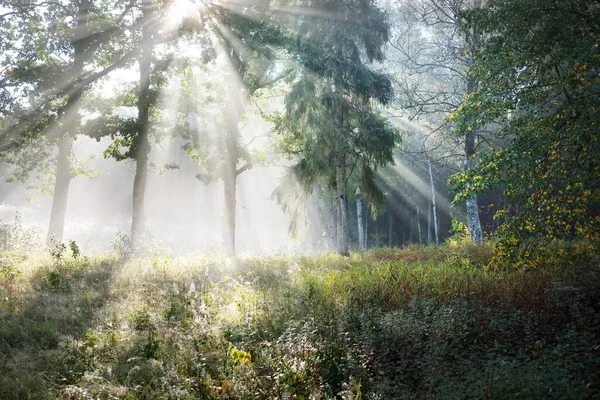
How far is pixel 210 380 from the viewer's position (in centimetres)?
481

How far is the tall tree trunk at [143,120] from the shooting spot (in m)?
14.6

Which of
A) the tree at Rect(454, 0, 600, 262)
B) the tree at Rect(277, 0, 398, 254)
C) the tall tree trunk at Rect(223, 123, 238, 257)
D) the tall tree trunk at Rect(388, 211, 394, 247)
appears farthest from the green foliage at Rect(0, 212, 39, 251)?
the tall tree trunk at Rect(388, 211, 394, 247)

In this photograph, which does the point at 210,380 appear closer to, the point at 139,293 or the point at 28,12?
the point at 139,293

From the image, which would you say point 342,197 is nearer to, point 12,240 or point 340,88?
point 340,88

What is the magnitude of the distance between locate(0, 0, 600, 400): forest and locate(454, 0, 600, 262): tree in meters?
0.04

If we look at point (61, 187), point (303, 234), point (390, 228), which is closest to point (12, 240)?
point (61, 187)

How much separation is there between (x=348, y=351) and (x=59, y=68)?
1344 centimetres

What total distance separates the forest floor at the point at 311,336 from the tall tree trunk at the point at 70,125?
6836 mm

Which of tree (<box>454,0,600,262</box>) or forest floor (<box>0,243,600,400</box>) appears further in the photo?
tree (<box>454,0,600,262</box>)

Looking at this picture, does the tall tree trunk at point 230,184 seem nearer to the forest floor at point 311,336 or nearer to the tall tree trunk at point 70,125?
the tall tree trunk at point 70,125

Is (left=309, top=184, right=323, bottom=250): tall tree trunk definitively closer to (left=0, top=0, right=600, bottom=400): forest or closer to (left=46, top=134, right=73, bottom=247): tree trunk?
(left=0, top=0, right=600, bottom=400): forest

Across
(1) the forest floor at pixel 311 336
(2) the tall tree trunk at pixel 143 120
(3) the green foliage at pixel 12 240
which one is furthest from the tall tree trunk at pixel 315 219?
(1) the forest floor at pixel 311 336

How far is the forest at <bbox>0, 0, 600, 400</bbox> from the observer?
4992mm

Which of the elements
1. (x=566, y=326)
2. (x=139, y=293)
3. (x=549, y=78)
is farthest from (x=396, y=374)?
(x=549, y=78)
